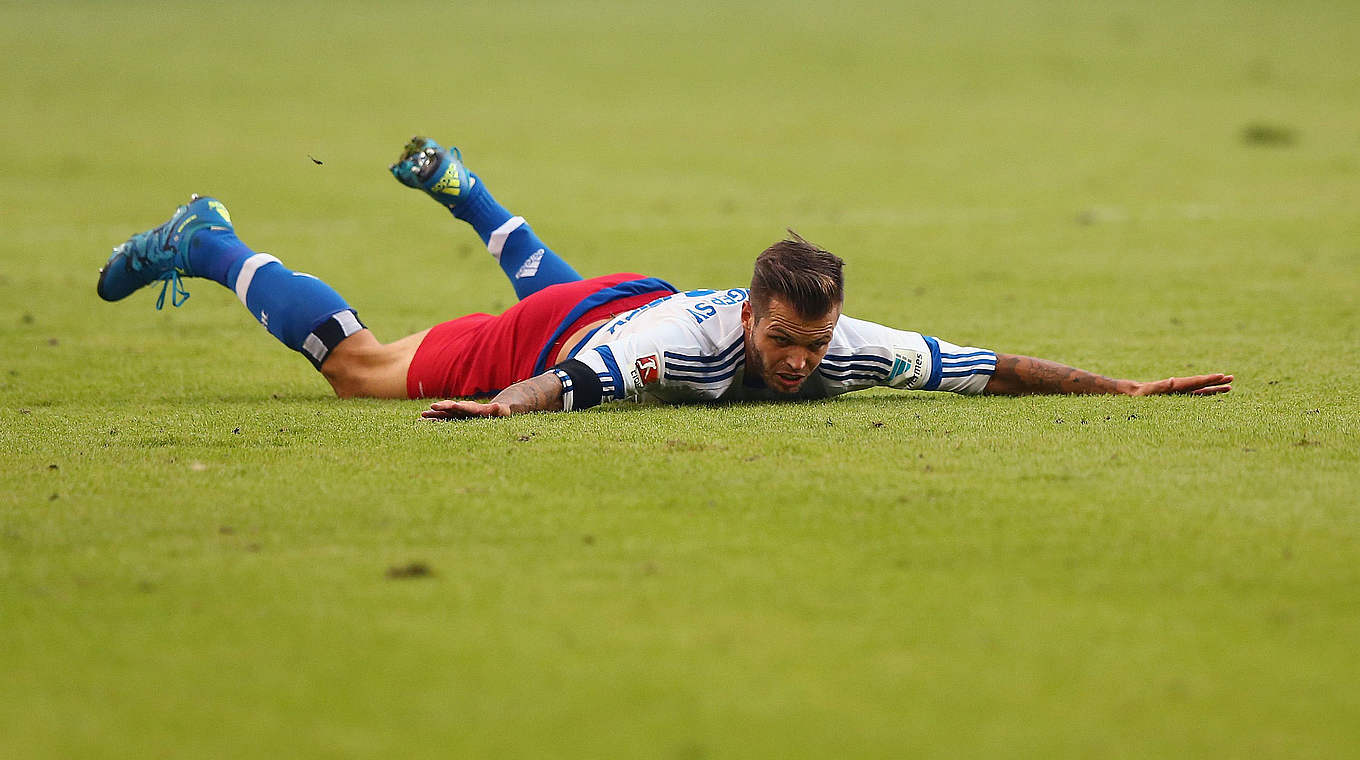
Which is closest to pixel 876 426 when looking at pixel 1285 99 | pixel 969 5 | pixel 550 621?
pixel 550 621

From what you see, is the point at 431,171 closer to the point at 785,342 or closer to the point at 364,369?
the point at 364,369

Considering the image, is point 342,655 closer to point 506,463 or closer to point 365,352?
point 506,463

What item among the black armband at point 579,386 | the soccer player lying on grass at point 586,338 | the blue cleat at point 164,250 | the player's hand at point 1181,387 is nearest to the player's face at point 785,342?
the soccer player lying on grass at point 586,338

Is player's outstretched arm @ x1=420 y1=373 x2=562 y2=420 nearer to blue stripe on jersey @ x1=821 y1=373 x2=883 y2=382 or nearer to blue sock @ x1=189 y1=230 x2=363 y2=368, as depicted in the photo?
blue stripe on jersey @ x1=821 y1=373 x2=883 y2=382

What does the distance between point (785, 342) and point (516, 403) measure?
0.92 m

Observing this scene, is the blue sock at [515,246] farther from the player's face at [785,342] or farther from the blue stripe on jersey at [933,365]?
the blue stripe on jersey at [933,365]

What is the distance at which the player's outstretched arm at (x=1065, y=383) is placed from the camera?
16.6ft

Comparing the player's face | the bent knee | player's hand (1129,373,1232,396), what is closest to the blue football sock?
the bent knee

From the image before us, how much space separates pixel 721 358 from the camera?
16.1ft

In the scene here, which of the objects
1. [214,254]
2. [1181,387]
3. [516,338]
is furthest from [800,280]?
[214,254]

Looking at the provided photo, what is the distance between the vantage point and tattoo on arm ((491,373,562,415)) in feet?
15.1

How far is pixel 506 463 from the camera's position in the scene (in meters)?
3.96

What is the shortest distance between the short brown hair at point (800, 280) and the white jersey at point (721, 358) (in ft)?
0.66

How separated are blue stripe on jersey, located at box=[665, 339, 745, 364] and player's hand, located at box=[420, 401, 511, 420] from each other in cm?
60
